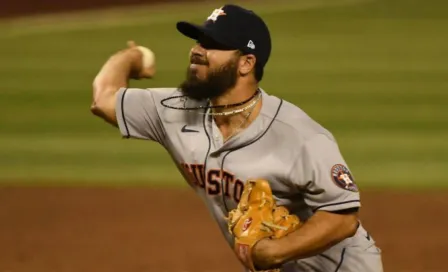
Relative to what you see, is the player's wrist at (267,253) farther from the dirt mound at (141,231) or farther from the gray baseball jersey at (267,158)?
the dirt mound at (141,231)

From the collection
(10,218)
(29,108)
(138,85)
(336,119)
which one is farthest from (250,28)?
(138,85)

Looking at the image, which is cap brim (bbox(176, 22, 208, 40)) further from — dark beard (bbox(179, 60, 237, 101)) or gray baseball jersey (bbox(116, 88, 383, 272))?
gray baseball jersey (bbox(116, 88, 383, 272))

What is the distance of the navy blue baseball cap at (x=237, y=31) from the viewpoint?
13.6ft

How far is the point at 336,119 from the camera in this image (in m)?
11.5

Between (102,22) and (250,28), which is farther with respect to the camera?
(102,22)

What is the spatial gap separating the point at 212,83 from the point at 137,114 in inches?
20.3

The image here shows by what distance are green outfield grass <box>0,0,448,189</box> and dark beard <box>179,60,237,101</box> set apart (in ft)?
16.0

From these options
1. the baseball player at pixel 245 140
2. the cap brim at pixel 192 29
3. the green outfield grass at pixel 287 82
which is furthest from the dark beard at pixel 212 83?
the green outfield grass at pixel 287 82

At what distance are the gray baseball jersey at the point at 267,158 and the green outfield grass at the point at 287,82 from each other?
4515mm

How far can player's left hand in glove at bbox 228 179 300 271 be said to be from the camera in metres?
3.93

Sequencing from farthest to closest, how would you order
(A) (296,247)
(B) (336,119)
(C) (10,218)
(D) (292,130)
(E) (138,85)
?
1. (E) (138,85)
2. (B) (336,119)
3. (C) (10,218)
4. (D) (292,130)
5. (A) (296,247)

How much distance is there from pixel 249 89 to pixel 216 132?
0.24 meters

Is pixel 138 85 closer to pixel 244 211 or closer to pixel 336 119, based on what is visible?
pixel 336 119

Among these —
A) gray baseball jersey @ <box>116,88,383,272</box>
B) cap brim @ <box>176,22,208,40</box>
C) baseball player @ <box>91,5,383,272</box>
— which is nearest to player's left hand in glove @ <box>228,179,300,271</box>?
baseball player @ <box>91,5,383,272</box>
